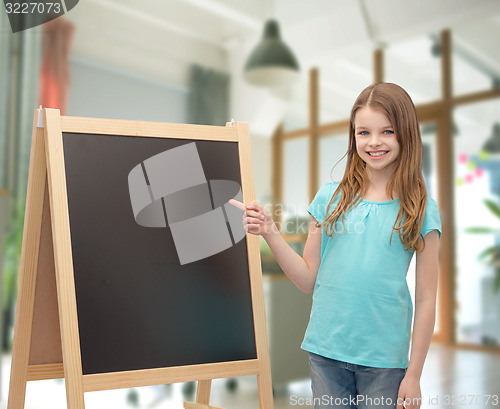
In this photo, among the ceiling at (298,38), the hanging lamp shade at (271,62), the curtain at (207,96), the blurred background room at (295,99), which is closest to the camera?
the blurred background room at (295,99)

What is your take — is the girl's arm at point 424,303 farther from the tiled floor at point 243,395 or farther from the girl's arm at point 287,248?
the tiled floor at point 243,395

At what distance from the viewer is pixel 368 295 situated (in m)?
1.16

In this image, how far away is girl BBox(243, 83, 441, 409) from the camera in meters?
1.13

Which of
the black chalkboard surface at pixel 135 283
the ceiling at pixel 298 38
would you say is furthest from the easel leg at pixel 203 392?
the ceiling at pixel 298 38

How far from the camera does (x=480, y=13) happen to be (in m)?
4.87

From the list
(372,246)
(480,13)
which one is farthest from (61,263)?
(480,13)

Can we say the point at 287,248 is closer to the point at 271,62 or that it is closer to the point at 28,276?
the point at 28,276

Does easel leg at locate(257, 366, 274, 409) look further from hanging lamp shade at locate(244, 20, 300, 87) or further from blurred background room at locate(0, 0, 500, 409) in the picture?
hanging lamp shade at locate(244, 20, 300, 87)

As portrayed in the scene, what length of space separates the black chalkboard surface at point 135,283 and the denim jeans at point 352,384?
33cm

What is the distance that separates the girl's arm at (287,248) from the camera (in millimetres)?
1168

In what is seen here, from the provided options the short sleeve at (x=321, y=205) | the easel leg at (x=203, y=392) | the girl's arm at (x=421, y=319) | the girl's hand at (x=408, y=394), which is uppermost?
the short sleeve at (x=321, y=205)

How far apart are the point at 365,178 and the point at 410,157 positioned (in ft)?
0.40

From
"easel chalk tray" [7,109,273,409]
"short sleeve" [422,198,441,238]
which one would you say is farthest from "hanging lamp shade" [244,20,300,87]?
"short sleeve" [422,198,441,238]

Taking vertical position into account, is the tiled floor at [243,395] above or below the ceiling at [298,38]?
below
